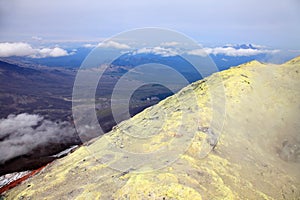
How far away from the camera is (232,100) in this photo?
125ft

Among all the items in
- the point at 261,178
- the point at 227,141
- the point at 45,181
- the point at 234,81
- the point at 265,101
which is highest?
the point at 234,81

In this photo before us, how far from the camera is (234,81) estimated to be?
137 feet

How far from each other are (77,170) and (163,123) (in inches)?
463

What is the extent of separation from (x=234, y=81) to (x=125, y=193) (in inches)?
1047

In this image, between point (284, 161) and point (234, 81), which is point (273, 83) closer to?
point (234, 81)

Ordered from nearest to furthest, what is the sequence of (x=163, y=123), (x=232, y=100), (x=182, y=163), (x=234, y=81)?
(x=182, y=163) → (x=163, y=123) → (x=232, y=100) → (x=234, y=81)

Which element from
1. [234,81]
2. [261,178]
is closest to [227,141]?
[261,178]

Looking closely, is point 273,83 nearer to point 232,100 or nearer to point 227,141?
point 232,100

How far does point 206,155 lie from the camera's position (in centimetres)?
2820

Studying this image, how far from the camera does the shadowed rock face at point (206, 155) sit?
930 inches

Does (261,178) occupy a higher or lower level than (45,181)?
higher

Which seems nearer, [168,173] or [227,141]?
[168,173]

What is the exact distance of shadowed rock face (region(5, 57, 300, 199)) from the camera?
77.5 feet

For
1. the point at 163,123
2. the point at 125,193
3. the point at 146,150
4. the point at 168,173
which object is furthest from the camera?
the point at 163,123
